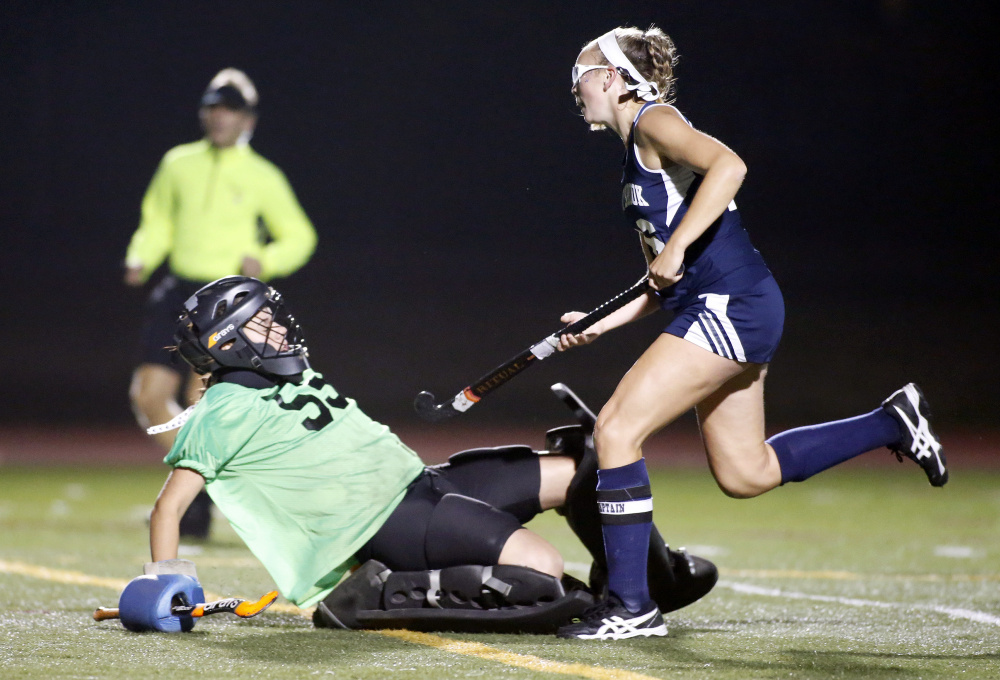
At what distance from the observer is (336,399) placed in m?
3.54

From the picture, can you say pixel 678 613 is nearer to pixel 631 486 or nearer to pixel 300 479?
pixel 631 486

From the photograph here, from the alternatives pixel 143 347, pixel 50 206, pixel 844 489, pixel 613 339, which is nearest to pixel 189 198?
pixel 143 347

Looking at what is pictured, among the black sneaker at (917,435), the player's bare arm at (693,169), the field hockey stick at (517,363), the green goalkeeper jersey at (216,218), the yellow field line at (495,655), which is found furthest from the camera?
the green goalkeeper jersey at (216,218)

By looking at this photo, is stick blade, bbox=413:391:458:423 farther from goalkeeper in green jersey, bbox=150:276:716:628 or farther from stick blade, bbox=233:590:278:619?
stick blade, bbox=233:590:278:619

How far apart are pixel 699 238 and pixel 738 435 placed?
2.10 ft

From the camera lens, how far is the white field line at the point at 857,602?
372 cm

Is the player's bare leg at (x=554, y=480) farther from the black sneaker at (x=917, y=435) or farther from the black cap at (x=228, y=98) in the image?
the black cap at (x=228, y=98)

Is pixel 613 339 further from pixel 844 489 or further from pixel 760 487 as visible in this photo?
pixel 760 487

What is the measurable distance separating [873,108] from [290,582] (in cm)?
1153

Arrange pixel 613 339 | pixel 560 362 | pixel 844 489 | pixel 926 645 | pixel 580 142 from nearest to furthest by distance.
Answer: pixel 926 645
pixel 844 489
pixel 580 142
pixel 613 339
pixel 560 362

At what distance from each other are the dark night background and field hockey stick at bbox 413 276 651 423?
7867mm

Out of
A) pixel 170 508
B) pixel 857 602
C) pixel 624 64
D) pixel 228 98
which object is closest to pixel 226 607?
pixel 170 508

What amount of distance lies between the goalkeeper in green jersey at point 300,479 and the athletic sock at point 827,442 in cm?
46

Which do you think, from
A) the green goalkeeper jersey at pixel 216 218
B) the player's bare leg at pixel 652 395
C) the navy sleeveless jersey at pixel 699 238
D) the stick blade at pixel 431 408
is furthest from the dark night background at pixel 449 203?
the player's bare leg at pixel 652 395
